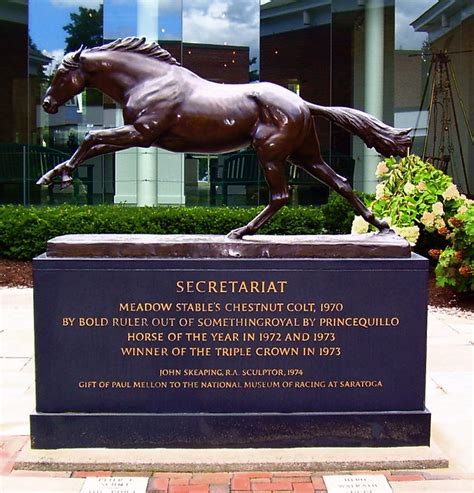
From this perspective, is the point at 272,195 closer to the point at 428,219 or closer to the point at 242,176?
the point at 428,219

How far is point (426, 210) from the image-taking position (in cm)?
1044

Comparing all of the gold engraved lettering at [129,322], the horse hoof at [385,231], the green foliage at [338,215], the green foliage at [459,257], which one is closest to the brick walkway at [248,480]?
the gold engraved lettering at [129,322]

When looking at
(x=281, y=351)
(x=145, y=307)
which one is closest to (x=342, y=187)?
(x=281, y=351)

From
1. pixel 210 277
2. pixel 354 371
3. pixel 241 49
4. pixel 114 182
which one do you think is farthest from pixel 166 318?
pixel 241 49

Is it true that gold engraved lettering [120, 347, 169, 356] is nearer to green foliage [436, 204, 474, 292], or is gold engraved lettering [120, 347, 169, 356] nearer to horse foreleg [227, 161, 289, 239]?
horse foreleg [227, 161, 289, 239]

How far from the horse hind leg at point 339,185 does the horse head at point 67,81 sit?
1.62 m

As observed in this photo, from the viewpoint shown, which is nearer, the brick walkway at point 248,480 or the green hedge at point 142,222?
the brick walkway at point 248,480

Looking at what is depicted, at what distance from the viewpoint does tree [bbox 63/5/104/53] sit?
1742 cm

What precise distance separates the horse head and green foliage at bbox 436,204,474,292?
5926 mm

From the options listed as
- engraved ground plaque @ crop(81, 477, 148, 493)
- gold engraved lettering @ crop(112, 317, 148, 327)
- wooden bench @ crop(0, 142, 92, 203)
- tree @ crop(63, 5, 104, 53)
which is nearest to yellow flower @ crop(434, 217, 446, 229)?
gold engraved lettering @ crop(112, 317, 148, 327)

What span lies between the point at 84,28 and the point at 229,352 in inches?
567

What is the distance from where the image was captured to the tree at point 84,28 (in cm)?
1742

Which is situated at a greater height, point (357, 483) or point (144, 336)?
point (144, 336)

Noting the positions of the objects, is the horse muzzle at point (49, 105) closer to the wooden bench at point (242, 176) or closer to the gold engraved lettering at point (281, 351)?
the gold engraved lettering at point (281, 351)
